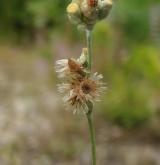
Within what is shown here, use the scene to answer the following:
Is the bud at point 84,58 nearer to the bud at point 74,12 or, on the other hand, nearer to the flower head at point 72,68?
the flower head at point 72,68

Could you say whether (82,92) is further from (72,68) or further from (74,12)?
(74,12)

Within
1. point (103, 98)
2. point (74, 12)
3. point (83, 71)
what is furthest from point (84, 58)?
point (103, 98)

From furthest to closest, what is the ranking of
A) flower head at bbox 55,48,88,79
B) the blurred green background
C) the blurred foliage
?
the blurred foliage
the blurred green background
flower head at bbox 55,48,88,79

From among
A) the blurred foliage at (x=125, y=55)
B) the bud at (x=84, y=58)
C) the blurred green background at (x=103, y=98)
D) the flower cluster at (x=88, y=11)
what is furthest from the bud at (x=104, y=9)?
the blurred foliage at (x=125, y=55)

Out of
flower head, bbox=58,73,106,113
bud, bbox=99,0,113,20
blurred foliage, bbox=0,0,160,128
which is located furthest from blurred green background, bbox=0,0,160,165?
bud, bbox=99,0,113,20

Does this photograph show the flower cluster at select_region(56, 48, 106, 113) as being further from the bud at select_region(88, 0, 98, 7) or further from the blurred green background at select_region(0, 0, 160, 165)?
the blurred green background at select_region(0, 0, 160, 165)

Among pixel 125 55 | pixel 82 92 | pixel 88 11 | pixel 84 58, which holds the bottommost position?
pixel 82 92
